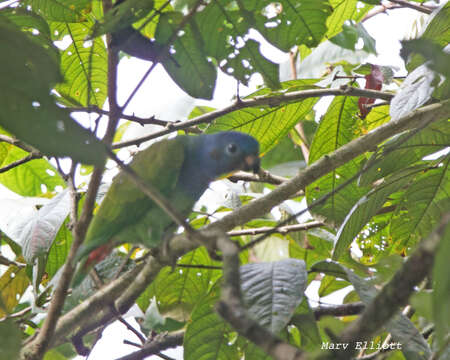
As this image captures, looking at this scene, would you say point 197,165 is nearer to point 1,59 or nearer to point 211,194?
point 211,194

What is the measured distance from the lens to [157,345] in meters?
2.63

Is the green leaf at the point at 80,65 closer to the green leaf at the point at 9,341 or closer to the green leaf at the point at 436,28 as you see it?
the green leaf at the point at 9,341

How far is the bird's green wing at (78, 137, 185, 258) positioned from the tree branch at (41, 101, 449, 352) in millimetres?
270

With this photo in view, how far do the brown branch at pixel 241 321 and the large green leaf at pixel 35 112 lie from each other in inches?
14.7

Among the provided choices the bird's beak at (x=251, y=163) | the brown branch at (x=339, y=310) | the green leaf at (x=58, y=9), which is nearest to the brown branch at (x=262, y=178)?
the bird's beak at (x=251, y=163)

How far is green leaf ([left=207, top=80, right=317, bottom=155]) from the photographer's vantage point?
279 centimetres

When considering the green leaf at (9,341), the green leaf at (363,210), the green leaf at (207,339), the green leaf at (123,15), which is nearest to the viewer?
the green leaf at (9,341)

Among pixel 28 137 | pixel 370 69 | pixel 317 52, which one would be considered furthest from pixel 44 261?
pixel 317 52

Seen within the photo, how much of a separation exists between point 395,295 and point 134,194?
169cm

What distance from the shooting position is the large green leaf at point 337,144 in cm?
277

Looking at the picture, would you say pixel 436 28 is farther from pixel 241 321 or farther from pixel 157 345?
pixel 157 345

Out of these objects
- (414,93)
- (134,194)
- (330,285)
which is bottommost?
(330,285)

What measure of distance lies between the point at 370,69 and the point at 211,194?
3.88 ft

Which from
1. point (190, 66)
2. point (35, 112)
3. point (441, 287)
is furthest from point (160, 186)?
point (441, 287)
